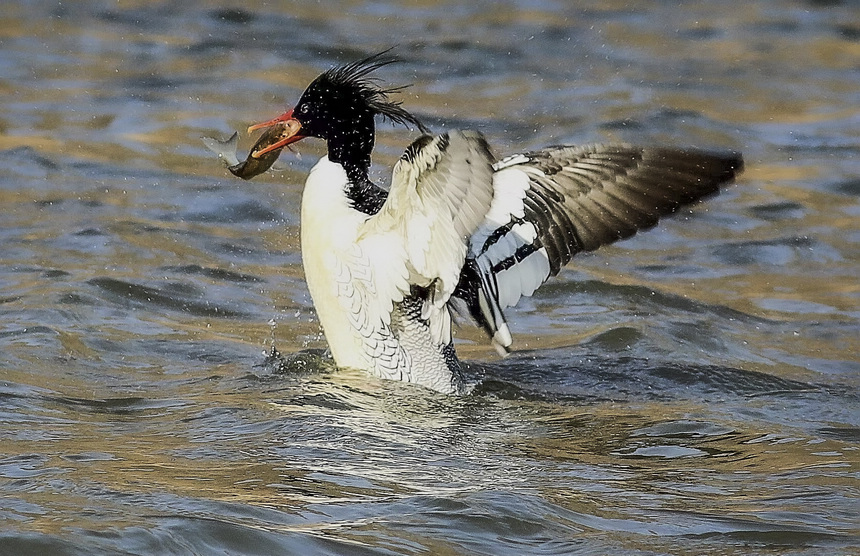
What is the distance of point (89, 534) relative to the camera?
3.81 meters

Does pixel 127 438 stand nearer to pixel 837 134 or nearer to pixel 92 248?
pixel 92 248

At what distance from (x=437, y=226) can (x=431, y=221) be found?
0.03 m

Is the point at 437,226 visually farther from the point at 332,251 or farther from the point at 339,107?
the point at 339,107

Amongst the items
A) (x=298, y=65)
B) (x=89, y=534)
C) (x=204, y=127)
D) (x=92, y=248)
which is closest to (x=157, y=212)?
(x=92, y=248)

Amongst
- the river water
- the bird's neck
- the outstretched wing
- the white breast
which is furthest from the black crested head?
the river water

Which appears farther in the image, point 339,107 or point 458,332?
point 458,332

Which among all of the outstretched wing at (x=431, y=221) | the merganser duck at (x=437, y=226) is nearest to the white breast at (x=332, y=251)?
the merganser duck at (x=437, y=226)

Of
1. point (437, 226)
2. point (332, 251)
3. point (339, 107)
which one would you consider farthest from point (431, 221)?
point (339, 107)

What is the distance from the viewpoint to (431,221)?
5.07 meters

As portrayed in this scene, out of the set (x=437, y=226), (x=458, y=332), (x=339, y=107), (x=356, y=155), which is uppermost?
(x=339, y=107)

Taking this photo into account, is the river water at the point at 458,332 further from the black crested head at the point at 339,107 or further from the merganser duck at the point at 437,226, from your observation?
the black crested head at the point at 339,107

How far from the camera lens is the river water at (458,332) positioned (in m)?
4.27

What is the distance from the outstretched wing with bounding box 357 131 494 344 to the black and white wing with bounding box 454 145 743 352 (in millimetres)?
338

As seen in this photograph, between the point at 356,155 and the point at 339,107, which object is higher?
the point at 339,107
